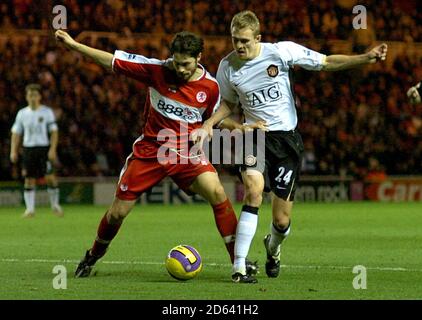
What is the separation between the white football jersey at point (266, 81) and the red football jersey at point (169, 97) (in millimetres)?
182

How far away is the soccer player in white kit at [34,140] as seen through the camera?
18.1m

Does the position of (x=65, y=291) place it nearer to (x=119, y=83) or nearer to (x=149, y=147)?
(x=149, y=147)

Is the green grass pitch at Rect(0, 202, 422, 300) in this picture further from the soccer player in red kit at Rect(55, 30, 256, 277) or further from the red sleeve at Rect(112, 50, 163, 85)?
the red sleeve at Rect(112, 50, 163, 85)

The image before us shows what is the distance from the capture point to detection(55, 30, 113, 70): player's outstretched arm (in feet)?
26.7

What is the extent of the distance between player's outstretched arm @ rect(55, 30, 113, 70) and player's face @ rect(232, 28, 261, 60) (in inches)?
40.9

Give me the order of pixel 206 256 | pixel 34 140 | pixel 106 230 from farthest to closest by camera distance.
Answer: pixel 34 140
pixel 206 256
pixel 106 230

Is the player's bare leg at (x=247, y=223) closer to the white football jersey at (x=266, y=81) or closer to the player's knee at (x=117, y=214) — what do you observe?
the white football jersey at (x=266, y=81)

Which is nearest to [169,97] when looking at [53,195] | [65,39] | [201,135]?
[201,135]

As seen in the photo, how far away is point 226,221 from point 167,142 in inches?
33.0

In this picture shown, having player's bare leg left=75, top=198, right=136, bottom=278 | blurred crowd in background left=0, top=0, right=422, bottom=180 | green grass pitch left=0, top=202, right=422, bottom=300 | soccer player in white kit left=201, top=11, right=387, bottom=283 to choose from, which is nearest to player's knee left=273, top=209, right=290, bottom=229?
soccer player in white kit left=201, top=11, right=387, bottom=283

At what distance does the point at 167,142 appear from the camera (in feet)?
28.9

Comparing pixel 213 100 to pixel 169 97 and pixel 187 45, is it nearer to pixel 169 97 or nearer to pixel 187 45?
pixel 169 97

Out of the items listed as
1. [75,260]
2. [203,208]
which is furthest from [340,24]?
[75,260]

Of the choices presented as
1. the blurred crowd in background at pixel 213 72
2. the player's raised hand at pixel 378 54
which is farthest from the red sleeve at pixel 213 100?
the blurred crowd in background at pixel 213 72
